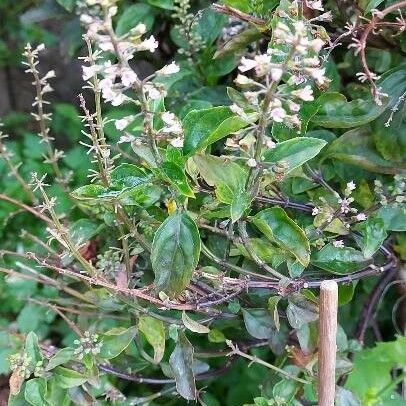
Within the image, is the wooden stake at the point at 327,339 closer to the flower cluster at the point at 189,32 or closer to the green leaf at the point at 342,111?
the green leaf at the point at 342,111

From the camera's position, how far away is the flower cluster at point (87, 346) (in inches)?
28.8

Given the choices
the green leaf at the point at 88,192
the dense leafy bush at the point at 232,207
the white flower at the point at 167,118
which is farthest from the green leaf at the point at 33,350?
the white flower at the point at 167,118

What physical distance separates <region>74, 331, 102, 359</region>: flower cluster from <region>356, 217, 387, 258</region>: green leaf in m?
0.30

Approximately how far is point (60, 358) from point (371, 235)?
1.18ft

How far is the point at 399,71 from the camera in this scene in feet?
2.59

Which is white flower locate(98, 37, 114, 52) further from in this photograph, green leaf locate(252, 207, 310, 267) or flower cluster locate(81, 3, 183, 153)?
green leaf locate(252, 207, 310, 267)

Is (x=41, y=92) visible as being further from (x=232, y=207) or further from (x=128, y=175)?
(x=232, y=207)

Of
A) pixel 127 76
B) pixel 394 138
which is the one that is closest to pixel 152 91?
pixel 127 76

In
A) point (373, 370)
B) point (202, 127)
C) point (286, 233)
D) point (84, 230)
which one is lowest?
point (373, 370)

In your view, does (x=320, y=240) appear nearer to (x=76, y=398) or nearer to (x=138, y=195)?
(x=138, y=195)

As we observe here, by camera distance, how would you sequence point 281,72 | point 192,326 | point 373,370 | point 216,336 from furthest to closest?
1. point 373,370
2. point 216,336
3. point 192,326
4. point 281,72

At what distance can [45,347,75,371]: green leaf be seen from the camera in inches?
28.7

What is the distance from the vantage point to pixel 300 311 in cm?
71

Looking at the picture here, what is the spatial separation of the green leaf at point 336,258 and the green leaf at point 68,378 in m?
0.28
